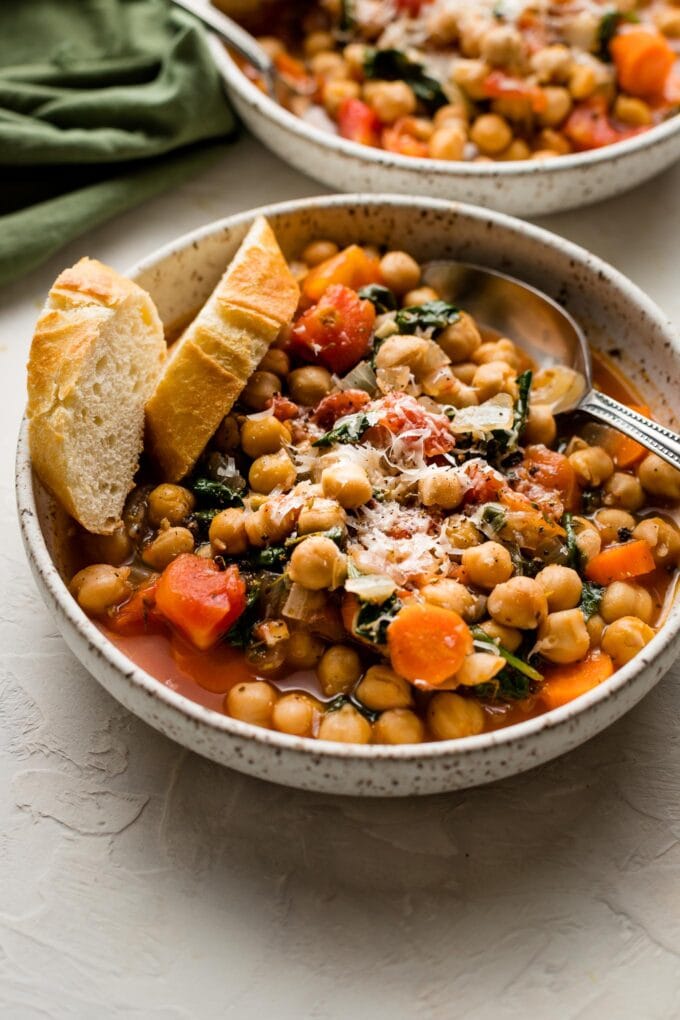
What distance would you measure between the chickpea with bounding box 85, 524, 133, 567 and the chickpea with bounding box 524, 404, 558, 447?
1384mm

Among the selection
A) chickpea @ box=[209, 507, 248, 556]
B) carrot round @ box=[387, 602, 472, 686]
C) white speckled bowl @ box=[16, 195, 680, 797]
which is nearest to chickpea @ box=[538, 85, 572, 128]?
white speckled bowl @ box=[16, 195, 680, 797]

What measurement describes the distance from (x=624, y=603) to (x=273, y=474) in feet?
3.81

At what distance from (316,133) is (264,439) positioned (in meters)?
1.60

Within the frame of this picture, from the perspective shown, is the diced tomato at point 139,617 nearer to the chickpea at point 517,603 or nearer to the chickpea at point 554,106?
the chickpea at point 517,603

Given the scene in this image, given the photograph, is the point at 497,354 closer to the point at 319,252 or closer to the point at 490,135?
the point at 319,252

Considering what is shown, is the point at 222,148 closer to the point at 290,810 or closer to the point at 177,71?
the point at 177,71

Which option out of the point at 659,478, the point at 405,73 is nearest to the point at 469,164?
the point at 405,73

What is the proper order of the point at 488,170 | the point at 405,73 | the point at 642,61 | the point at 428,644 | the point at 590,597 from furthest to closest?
the point at 405,73
the point at 642,61
the point at 488,170
the point at 590,597
the point at 428,644

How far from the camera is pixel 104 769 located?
3281 mm

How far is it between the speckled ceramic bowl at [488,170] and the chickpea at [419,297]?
55cm

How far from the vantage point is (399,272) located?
4082mm

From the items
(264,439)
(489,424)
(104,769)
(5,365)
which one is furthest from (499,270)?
(104,769)

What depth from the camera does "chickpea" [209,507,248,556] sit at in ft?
11.1

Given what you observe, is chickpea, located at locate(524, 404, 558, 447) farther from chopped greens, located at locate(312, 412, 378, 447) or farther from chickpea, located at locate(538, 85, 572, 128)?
chickpea, located at locate(538, 85, 572, 128)
